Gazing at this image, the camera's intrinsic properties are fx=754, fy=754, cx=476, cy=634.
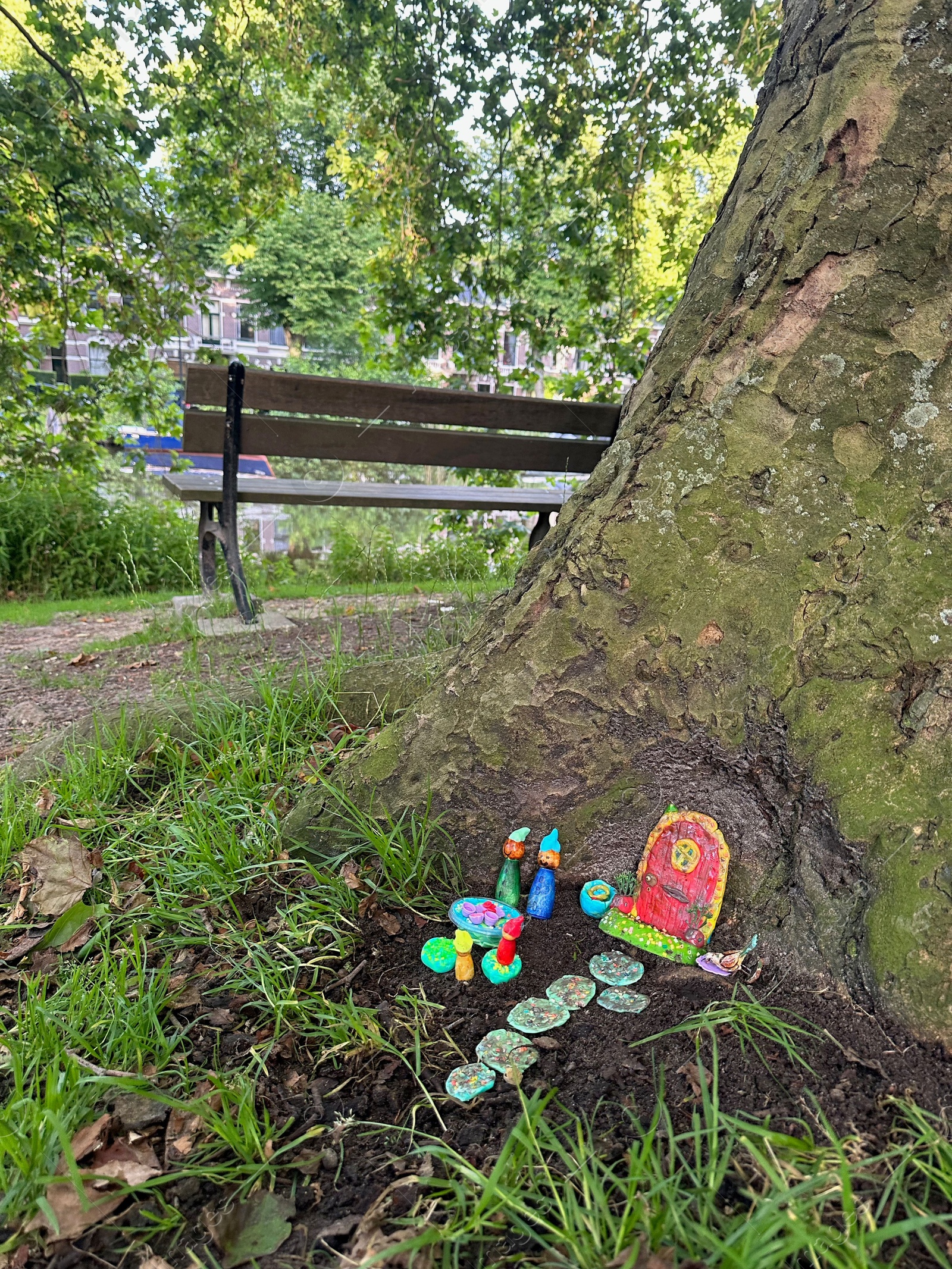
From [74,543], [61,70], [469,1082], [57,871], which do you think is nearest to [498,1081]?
[469,1082]

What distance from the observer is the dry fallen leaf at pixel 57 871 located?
1779 mm

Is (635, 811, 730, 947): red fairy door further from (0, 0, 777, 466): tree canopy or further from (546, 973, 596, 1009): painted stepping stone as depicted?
(0, 0, 777, 466): tree canopy

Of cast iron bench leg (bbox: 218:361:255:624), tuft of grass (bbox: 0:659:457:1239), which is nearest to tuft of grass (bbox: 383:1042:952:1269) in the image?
tuft of grass (bbox: 0:659:457:1239)

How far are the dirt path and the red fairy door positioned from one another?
1.51m

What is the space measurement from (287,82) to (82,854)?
20.1 feet

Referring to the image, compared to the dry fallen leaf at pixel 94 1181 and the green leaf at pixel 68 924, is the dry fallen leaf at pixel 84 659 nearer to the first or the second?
the green leaf at pixel 68 924

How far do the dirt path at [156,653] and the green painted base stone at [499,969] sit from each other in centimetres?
152

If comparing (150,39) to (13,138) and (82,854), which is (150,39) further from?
(82,854)

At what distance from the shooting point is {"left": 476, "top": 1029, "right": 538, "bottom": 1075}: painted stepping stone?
4.31 ft

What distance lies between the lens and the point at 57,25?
4398 millimetres

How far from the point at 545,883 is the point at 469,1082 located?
47 centimetres

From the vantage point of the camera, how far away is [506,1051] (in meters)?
1.34

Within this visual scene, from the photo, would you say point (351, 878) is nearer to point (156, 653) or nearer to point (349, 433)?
point (349, 433)

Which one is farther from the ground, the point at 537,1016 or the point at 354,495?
the point at 354,495
